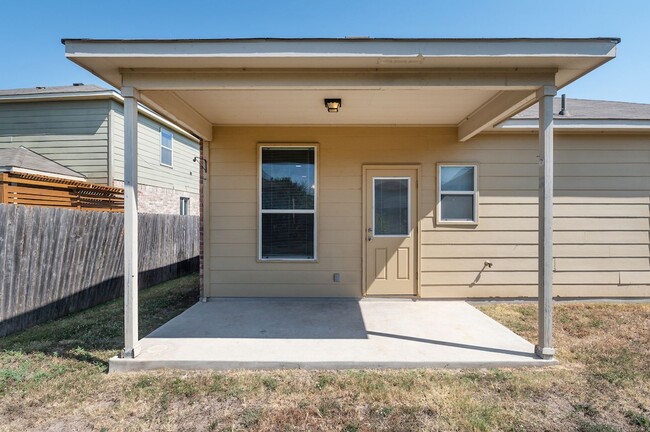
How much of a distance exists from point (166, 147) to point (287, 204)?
8075mm

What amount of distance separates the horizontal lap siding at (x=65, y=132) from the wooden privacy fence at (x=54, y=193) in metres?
0.74

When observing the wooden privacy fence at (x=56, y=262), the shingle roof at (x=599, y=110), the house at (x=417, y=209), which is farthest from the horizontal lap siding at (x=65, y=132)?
the shingle roof at (x=599, y=110)

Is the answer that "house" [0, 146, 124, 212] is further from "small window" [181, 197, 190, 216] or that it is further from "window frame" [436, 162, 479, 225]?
"window frame" [436, 162, 479, 225]

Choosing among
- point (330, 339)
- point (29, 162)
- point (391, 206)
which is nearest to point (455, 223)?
point (391, 206)

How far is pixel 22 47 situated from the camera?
10.6 m

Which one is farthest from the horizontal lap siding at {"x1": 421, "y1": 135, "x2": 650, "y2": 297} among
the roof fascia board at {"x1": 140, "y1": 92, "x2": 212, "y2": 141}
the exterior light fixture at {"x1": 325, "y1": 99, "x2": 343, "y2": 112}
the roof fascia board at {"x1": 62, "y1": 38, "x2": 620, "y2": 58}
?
the roof fascia board at {"x1": 140, "y1": 92, "x2": 212, "y2": 141}

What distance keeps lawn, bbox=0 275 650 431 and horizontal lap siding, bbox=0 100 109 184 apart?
7.07 metres

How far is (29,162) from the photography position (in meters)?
8.56

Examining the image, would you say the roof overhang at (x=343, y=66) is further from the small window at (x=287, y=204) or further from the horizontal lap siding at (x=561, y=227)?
the horizontal lap siding at (x=561, y=227)

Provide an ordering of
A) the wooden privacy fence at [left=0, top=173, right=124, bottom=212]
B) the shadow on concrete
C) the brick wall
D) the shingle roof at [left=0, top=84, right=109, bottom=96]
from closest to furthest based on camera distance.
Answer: the shadow on concrete < the wooden privacy fence at [left=0, top=173, right=124, bottom=212] < the shingle roof at [left=0, top=84, right=109, bottom=96] < the brick wall

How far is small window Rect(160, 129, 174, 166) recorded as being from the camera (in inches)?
448

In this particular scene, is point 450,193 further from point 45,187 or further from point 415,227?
point 45,187

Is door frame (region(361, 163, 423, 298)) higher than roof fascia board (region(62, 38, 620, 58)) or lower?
lower

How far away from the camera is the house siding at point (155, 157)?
376 inches
